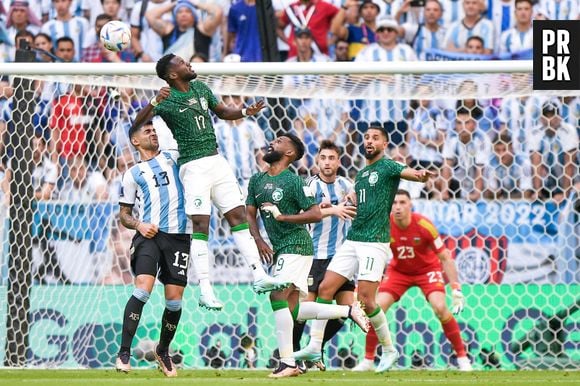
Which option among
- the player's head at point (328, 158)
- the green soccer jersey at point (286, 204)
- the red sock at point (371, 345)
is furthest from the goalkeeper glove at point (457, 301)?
the green soccer jersey at point (286, 204)

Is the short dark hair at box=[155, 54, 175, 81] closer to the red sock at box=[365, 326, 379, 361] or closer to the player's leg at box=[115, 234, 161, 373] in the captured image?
the player's leg at box=[115, 234, 161, 373]

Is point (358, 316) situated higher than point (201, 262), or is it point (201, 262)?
point (201, 262)

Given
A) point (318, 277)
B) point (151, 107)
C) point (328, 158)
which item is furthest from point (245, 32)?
point (151, 107)

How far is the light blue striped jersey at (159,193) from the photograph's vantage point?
955 centimetres

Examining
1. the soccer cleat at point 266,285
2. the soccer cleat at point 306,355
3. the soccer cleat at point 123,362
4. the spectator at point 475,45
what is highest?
the spectator at point 475,45

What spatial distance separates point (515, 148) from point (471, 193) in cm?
69

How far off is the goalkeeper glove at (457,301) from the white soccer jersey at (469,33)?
14.7ft

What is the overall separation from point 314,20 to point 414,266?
14.9ft

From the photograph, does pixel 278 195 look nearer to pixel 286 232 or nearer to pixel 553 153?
pixel 286 232

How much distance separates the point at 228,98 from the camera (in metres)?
12.4

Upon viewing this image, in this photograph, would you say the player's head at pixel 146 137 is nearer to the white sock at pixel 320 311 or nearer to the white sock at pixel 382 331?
the white sock at pixel 320 311

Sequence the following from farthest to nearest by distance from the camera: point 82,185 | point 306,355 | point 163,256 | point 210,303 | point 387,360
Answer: point 82,185
point 387,360
point 306,355
point 163,256
point 210,303

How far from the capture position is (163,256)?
9.53 m

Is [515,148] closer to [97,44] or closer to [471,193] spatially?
[471,193]
